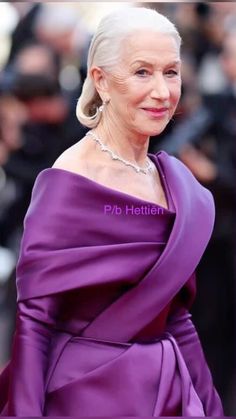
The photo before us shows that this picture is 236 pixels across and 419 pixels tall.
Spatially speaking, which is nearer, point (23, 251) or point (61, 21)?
point (23, 251)

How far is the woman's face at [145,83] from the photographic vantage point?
6.21ft

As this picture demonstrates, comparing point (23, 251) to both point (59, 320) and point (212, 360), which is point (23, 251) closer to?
point (59, 320)

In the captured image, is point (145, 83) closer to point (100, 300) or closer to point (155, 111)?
point (155, 111)

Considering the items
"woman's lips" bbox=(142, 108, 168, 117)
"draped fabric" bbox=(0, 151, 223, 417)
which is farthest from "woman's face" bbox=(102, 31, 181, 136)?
"draped fabric" bbox=(0, 151, 223, 417)

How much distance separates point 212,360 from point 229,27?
87cm

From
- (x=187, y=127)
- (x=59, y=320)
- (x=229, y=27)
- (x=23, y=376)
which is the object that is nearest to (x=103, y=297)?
(x=59, y=320)

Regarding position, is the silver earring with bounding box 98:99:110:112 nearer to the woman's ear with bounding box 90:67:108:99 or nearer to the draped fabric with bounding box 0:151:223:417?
the woman's ear with bounding box 90:67:108:99

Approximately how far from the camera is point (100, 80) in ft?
6.40

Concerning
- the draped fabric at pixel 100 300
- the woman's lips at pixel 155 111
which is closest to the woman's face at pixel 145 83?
the woman's lips at pixel 155 111

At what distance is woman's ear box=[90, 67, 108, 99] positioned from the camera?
6.35 feet

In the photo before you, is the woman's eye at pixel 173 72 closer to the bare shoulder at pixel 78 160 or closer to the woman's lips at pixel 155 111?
the woman's lips at pixel 155 111

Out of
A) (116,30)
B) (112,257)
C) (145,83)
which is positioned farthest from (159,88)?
(112,257)

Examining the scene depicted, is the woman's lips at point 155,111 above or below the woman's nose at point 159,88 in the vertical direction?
below

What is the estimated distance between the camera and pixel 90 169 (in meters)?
1.94
